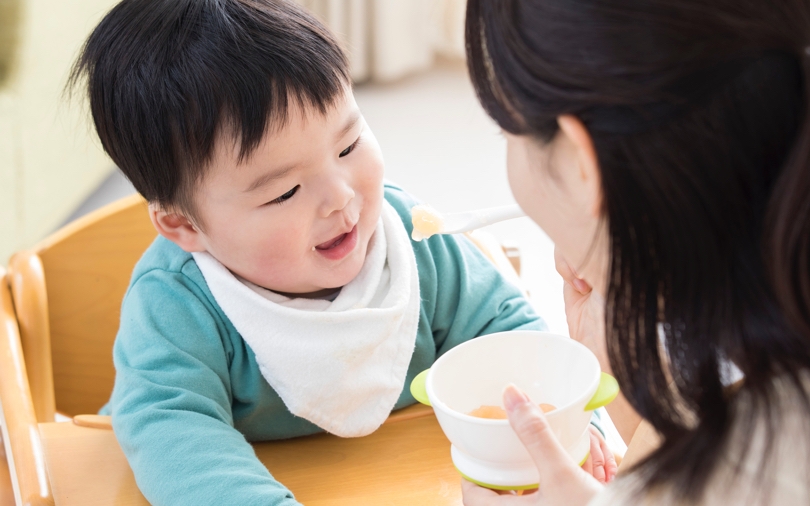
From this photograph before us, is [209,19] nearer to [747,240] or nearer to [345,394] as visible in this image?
[345,394]

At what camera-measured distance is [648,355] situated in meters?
0.52

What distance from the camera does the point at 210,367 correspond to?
32.4 inches

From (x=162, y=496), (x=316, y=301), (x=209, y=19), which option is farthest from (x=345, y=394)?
(x=209, y=19)

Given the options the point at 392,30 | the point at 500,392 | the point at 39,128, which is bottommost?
the point at 392,30

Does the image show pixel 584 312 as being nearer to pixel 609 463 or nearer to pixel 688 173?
pixel 609 463

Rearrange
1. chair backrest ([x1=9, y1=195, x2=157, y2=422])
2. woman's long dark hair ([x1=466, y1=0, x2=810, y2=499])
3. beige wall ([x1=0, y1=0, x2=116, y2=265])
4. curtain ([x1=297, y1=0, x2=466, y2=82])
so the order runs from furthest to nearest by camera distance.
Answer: curtain ([x1=297, y1=0, x2=466, y2=82]) → beige wall ([x1=0, y1=0, x2=116, y2=265]) → chair backrest ([x1=9, y1=195, x2=157, y2=422]) → woman's long dark hair ([x1=466, y1=0, x2=810, y2=499])

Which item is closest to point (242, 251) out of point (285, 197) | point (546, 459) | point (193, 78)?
point (285, 197)

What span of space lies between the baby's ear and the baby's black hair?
1.0 inches

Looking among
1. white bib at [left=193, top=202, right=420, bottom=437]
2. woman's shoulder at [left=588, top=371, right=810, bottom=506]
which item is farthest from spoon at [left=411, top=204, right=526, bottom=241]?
woman's shoulder at [left=588, top=371, right=810, bottom=506]

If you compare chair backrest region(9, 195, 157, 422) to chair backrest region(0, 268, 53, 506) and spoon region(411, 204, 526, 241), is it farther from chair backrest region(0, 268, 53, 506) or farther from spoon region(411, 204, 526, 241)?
spoon region(411, 204, 526, 241)

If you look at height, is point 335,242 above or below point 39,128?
above

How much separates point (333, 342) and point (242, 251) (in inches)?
5.3

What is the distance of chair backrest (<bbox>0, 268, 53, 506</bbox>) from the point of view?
0.75 meters

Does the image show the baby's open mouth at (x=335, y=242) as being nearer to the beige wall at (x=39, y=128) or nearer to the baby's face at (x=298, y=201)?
the baby's face at (x=298, y=201)
